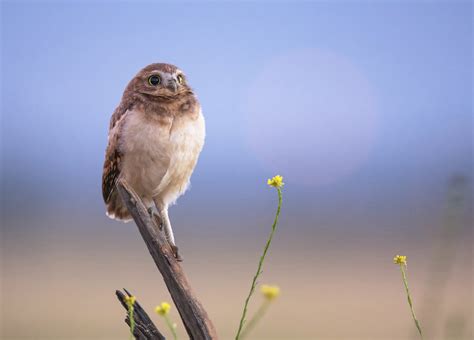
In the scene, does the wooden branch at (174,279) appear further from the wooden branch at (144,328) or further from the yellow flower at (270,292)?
the yellow flower at (270,292)

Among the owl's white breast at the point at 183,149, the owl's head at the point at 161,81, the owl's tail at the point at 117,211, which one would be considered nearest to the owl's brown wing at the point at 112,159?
the owl's tail at the point at 117,211

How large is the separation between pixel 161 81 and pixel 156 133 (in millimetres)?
475

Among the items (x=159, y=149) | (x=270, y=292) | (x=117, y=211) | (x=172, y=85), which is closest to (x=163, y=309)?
(x=270, y=292)

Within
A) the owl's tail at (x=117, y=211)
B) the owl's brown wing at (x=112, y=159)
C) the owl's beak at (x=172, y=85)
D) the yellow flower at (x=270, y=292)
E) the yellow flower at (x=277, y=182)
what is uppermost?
the owl's beak at (x=172, y=85)

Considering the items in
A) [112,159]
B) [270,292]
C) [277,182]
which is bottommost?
[270,292]

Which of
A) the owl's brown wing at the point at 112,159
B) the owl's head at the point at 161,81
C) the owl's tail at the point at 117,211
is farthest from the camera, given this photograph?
the owl's tail at the point at 117,211

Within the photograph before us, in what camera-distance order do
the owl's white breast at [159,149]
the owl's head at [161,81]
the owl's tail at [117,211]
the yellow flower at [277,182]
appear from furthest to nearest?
the owl's tail at [117,211], the owl's head at [161,81], the owl's white breast at [159,149], the yellow flower at [277,182]

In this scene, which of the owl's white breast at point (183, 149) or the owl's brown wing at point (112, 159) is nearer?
the owl's white breast at point (183, 149)

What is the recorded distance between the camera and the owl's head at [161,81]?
14.6 feet

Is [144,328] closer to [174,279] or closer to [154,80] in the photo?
[174,279]

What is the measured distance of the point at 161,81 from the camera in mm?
4453

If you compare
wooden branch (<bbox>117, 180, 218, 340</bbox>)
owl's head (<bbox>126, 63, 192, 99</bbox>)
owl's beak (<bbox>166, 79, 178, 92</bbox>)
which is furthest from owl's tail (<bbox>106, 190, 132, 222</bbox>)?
owl's beak (<bbox>166, 79, 178, 92</bbox>)

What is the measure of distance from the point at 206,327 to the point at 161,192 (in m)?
1.75

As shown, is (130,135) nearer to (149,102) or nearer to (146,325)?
(149,102)
